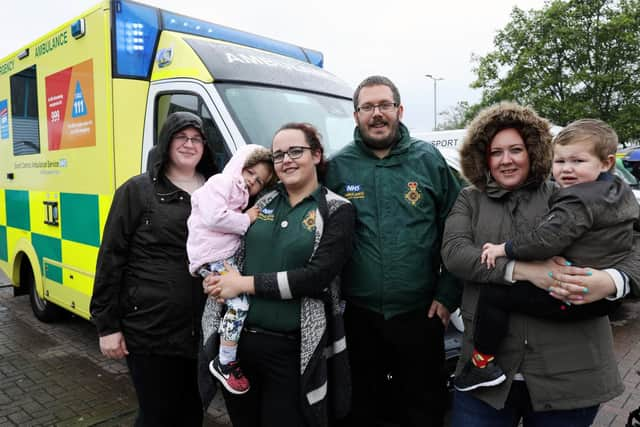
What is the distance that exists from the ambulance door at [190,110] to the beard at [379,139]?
3.30 feet

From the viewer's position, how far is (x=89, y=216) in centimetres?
419

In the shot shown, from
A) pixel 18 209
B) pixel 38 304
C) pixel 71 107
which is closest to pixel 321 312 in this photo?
pixel 71 107

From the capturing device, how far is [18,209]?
5.58m

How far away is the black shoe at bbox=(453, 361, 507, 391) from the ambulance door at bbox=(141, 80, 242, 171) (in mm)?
1808

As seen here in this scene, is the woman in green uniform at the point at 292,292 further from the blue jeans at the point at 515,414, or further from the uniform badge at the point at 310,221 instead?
the blue jeans at the point at 515,414

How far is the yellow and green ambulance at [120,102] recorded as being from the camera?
11.5 feet

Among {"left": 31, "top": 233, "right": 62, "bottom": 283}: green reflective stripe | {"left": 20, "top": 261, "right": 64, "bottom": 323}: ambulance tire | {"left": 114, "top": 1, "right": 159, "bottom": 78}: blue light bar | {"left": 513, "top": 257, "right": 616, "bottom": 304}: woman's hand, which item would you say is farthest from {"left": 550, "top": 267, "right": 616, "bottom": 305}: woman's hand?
{"left": 20, "top": 261, "right": 64, "bottom": 323}: ambulance tire

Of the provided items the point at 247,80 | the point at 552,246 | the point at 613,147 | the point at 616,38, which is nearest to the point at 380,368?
the point at 552,246

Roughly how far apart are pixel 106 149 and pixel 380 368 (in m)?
2.69

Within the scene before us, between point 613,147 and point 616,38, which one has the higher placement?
point 616,38

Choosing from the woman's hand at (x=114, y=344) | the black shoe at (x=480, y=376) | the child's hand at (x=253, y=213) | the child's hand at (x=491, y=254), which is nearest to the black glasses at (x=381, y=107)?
the child's hand at (x=253, y=213)

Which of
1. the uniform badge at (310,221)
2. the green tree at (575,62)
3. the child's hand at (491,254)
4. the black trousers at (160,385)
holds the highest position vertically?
the green tree at (575,62)

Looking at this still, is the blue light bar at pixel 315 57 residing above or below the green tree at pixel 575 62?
below

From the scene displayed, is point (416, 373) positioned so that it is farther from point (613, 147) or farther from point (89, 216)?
point (89, 216)
